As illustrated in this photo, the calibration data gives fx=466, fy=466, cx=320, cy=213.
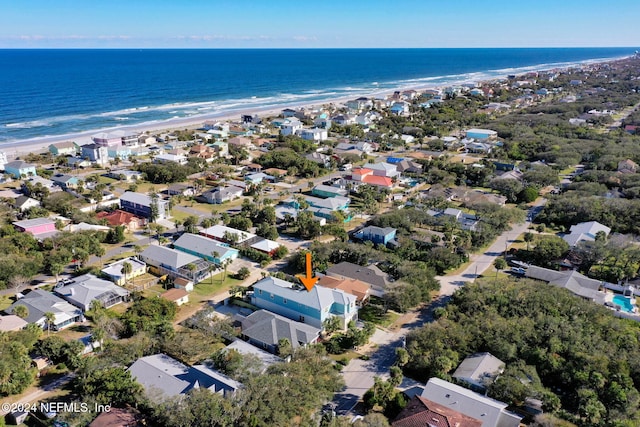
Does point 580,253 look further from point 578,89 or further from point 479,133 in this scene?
point 578,89

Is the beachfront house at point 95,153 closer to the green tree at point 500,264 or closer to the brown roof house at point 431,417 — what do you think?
the green tree at point 500,264

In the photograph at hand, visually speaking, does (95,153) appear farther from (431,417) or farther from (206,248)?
(431,417)

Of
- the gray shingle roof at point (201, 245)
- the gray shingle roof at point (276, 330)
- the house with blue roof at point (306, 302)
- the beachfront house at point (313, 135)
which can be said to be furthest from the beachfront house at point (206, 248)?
the beachfront house at point (313, 135)

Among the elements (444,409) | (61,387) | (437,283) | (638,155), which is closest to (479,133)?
(638,155)

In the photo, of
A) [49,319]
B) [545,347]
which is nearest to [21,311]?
[49,319]

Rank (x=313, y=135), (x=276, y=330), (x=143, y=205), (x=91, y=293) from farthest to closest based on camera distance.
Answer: (x=313, y=135), (x=143, y=205), (x=91, y=293), (x=276, y=330)

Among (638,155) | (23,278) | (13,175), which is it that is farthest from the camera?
(638,155)

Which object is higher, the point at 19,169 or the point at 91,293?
the point at 19,169
